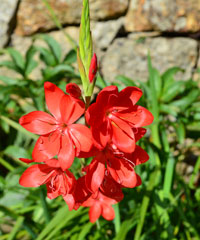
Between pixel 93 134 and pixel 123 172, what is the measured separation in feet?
0.59

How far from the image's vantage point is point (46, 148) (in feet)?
2.90

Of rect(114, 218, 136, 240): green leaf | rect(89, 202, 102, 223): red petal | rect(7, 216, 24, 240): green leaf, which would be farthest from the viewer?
rect(7, 216, 24, 240): green leaf

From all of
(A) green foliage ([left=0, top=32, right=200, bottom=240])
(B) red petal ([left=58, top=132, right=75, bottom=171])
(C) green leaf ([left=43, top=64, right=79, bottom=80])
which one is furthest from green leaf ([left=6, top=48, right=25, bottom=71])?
(B) red petal ([left=58, top=132, right=75, bottom=171])

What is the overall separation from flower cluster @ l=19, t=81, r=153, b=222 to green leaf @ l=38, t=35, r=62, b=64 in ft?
4.02

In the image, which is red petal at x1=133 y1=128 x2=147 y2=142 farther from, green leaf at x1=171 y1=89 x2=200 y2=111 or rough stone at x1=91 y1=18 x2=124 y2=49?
rough stone at x1=91 y1=18 x2=124 y2=49

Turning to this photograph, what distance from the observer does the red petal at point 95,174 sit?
0.90 metres

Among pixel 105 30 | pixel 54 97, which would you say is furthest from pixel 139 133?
pixel 105 30

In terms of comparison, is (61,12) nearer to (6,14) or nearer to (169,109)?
(6,14)

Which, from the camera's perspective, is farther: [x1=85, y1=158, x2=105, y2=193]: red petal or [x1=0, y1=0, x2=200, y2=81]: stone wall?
[x1=0, y1=0, x2=200, y2=81]: stone wall

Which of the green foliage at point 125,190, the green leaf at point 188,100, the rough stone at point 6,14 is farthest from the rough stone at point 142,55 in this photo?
the rough stone at point 6,14

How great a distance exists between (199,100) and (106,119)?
1516mm

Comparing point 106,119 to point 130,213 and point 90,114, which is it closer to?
point 90,114

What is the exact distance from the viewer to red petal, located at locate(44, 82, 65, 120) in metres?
0.91

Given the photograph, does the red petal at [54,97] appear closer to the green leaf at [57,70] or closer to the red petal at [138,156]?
the red petal at [138,156]
